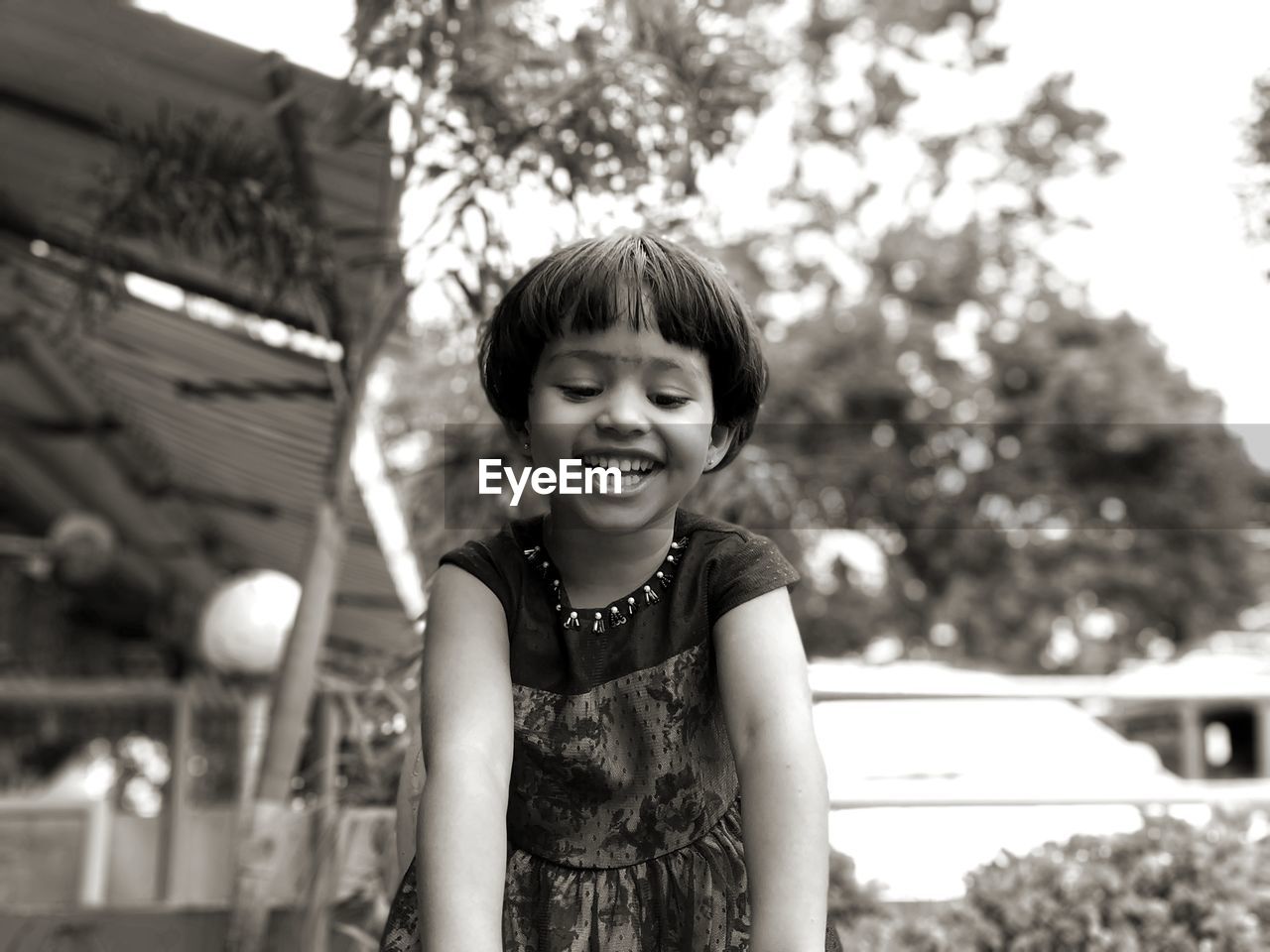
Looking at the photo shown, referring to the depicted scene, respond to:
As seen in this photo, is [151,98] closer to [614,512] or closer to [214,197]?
[214,197]

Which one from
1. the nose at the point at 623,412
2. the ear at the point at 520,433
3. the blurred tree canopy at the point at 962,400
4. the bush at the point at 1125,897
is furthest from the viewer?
the blurred tree canopy at the point at 962,400

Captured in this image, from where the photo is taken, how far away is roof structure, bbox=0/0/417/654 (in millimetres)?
3930

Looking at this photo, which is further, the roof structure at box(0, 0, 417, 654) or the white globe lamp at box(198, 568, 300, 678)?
the white globe lamp at box(198, 568, 300, 678)

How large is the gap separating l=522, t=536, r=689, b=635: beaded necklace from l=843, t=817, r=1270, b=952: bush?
190cm

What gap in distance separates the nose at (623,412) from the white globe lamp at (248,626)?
4.75m

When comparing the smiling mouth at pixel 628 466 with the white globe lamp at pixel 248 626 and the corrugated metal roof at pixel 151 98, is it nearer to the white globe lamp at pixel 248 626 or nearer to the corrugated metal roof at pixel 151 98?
the corrugated metal roof at pixel 151 98

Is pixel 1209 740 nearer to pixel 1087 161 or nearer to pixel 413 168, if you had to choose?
pixel 1087 161

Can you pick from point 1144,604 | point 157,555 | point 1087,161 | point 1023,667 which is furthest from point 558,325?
point 1144,604

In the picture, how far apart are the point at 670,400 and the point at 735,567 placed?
0.62ft

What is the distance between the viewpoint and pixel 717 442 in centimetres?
160

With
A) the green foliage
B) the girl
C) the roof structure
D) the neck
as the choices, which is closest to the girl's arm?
the girl

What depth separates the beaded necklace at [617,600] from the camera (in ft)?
4.95

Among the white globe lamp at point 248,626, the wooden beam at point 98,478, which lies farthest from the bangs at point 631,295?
the wooden beam at point 98,478

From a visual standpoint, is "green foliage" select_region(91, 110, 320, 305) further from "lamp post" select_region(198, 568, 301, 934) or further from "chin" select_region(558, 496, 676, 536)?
"lamp post" select_region(198, 568, 301, 934)
